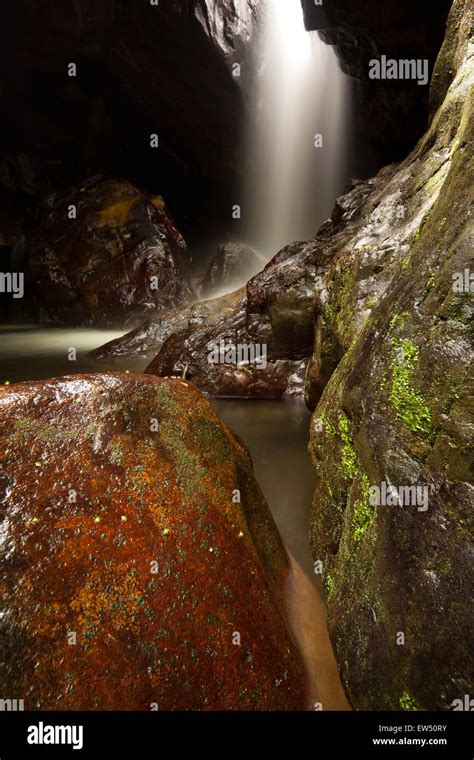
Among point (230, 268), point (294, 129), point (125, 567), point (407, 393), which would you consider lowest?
point (125, 567)

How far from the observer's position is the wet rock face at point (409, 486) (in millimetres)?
1604

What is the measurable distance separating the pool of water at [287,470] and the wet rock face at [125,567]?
0.17 m

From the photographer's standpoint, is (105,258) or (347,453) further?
(105,258)

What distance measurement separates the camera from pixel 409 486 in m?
1.87

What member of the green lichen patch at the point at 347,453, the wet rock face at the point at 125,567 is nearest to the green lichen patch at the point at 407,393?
the green lichen patch at the point at 347,453

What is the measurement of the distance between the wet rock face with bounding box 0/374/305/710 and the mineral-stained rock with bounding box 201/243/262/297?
13457 millimetres

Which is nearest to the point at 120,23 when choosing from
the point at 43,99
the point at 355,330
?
the point at 43,99

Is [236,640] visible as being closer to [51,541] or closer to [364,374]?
[51,541]

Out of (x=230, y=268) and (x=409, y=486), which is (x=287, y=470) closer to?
(x=409, y=486)

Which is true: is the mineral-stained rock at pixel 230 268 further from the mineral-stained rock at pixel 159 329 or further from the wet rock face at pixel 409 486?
the wet rock face at pixel 409 486

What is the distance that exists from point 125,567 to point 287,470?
2807mm

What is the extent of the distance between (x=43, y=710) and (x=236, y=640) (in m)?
0.79

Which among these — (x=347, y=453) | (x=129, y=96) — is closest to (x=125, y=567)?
(x=347, y=453)

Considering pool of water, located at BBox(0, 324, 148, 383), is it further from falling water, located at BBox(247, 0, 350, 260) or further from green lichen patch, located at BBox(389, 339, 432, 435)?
falling water, located at BBox(247, 0, 350, 260)
